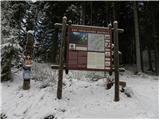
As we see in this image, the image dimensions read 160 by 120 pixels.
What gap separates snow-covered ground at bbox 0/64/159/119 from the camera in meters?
9.23

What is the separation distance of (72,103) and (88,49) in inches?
87.8

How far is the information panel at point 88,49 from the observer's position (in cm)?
1074

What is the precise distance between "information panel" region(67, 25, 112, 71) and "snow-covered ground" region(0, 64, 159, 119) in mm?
1040

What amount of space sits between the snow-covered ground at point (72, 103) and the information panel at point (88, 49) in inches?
40.9

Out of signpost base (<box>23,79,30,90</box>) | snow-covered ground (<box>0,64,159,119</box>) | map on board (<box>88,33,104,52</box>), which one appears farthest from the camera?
signpost base (<box>23,79,30,90</box>)

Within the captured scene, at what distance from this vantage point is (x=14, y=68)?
14234 mm

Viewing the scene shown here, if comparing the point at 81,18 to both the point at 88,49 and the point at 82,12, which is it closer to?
the point at 82,12

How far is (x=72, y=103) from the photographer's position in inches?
392

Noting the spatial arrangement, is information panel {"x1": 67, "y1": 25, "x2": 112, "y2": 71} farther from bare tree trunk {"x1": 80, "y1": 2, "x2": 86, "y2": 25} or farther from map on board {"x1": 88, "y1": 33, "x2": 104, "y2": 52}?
bare tree trunk {"x1": 80, "y1": 2, "x2": 86, "y2": 25}

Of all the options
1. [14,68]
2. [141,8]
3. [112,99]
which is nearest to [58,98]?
[112,99]

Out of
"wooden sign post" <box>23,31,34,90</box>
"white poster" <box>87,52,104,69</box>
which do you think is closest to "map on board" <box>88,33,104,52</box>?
"white poster" <box>87,52,104,69</box>

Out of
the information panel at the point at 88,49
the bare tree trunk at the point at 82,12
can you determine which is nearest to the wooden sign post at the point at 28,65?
the information panel at the point at 88,49

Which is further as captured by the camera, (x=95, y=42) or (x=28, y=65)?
(x=28, y=65)

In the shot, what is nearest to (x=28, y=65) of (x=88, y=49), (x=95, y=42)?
(x=88, y=49)
